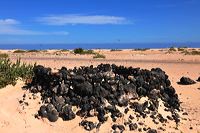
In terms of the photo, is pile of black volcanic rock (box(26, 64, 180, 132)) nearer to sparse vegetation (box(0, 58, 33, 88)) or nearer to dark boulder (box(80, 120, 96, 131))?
dark boulder (box(80, 120, 96, 131))

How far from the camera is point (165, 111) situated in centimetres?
1204

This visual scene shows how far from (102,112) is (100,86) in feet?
2.75

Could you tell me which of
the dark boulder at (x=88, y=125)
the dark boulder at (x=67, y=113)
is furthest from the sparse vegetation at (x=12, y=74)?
the dark boulder at (x=88, y=125)

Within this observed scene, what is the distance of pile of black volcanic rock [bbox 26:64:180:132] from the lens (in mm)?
11133

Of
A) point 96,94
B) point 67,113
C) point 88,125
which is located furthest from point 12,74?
point 88,125

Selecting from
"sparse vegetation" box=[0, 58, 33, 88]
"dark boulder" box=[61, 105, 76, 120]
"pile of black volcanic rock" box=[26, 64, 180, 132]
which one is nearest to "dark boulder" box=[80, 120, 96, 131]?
"pile of black volcanic rock" box=[26, 64, 180, 132]

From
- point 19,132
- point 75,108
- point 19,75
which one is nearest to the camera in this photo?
point 19,132

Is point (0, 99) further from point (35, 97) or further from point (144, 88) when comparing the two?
point (144, 88)

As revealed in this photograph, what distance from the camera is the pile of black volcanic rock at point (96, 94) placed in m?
11.1

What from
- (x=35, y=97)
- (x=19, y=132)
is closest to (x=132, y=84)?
(x=35, y=97)

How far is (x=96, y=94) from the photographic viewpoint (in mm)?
11438

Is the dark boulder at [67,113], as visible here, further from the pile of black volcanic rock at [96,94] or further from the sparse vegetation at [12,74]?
the sparse vegetation at [12,74]

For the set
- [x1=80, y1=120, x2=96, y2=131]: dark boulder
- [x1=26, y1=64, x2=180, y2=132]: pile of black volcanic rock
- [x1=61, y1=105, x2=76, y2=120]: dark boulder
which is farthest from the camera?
[x1=26, y1=64, x2=180, y2=132]: pile of black volcanic rock

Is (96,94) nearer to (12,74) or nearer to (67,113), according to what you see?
(67,113)
